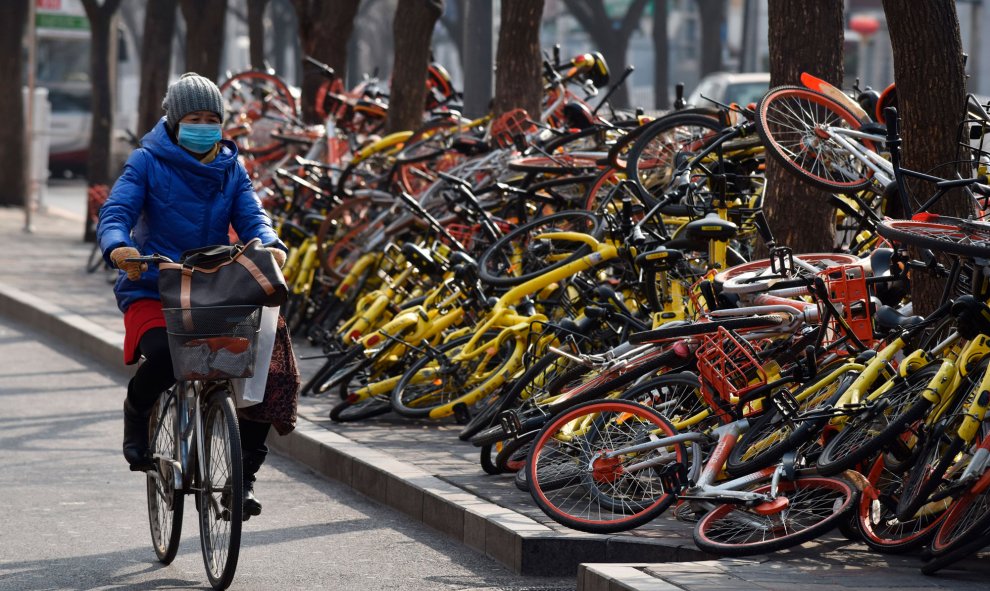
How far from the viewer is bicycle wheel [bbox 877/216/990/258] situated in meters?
5.17

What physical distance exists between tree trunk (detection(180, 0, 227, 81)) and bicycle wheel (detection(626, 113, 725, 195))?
1094cm

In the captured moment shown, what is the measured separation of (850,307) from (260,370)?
2179mm

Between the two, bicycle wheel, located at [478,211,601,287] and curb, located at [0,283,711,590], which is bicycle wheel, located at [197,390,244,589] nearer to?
curb, located at [0,283,711,590]

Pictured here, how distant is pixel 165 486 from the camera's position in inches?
231

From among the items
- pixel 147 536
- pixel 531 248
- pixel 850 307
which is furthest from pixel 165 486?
pixel 531 248

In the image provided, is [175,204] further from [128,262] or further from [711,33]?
Result: [711,33]

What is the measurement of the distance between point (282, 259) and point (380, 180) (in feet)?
20.0

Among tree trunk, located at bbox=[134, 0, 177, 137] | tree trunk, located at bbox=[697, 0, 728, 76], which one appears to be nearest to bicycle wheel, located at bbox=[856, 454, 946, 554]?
tree trunk, located at bbox=[134, 0, 177, 137]

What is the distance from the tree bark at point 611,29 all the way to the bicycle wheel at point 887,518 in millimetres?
29035

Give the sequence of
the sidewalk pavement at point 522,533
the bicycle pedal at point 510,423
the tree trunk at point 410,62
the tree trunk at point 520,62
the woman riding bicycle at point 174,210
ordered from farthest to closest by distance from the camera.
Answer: the tree trunk at point 410,62, the tree trunk at point 520,62, the bicycle pedal at point 510,423, the woman riding bicycle at point 174,210, the sidewalk pavement at point 522,533

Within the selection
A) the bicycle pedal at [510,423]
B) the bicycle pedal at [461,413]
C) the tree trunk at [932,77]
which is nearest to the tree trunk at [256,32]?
the bicycle pedal at [461,413]

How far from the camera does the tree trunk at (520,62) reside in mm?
12117

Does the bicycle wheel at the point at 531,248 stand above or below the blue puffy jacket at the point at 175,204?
below

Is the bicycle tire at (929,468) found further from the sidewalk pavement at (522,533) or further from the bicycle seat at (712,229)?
the bicycle seat at (712,229)
